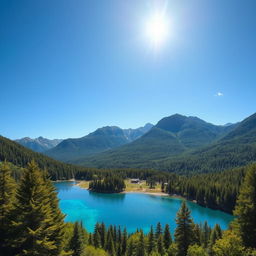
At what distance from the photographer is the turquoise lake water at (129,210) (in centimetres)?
8469

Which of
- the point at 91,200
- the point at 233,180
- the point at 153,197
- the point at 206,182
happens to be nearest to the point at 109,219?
the point at 91,200

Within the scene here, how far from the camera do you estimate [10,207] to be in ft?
60.9

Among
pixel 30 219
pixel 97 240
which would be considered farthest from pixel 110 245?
pixel 30 219

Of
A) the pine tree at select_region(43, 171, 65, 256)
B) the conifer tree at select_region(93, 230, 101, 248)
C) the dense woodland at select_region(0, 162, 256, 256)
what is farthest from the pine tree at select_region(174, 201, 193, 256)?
the conifer tree at select_region(93, 230, 101, 248)

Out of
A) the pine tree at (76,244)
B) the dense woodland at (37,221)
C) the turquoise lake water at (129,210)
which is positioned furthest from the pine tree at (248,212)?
the turquoise lake water at (129,210)

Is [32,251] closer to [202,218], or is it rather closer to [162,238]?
[162,238]

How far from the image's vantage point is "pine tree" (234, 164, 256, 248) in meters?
21.7

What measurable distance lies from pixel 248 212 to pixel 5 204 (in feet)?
82.4

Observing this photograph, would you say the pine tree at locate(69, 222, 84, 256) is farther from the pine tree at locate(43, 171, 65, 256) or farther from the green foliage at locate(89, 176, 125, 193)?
the green foliage at locate(89, 176, 125, 193)

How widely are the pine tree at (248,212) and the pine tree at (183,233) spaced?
8059 millimetres

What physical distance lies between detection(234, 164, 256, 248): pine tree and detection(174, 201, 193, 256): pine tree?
8059mm

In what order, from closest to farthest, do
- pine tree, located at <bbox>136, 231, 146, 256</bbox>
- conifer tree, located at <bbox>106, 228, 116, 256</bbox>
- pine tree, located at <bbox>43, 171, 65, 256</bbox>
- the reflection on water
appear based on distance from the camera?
1. pine tree, located at <bbox>43, 171, 65, 256</bbox>
2. pine tree, located at <bbox>136, 231, 146, 256</bbox>
3. conifer tree, located at <bbox>106, 228, 116, 256</bbox>
4. the reflection on water

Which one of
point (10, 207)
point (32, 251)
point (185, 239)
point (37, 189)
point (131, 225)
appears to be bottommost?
point (131, 225)

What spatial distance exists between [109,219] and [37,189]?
257 ft
